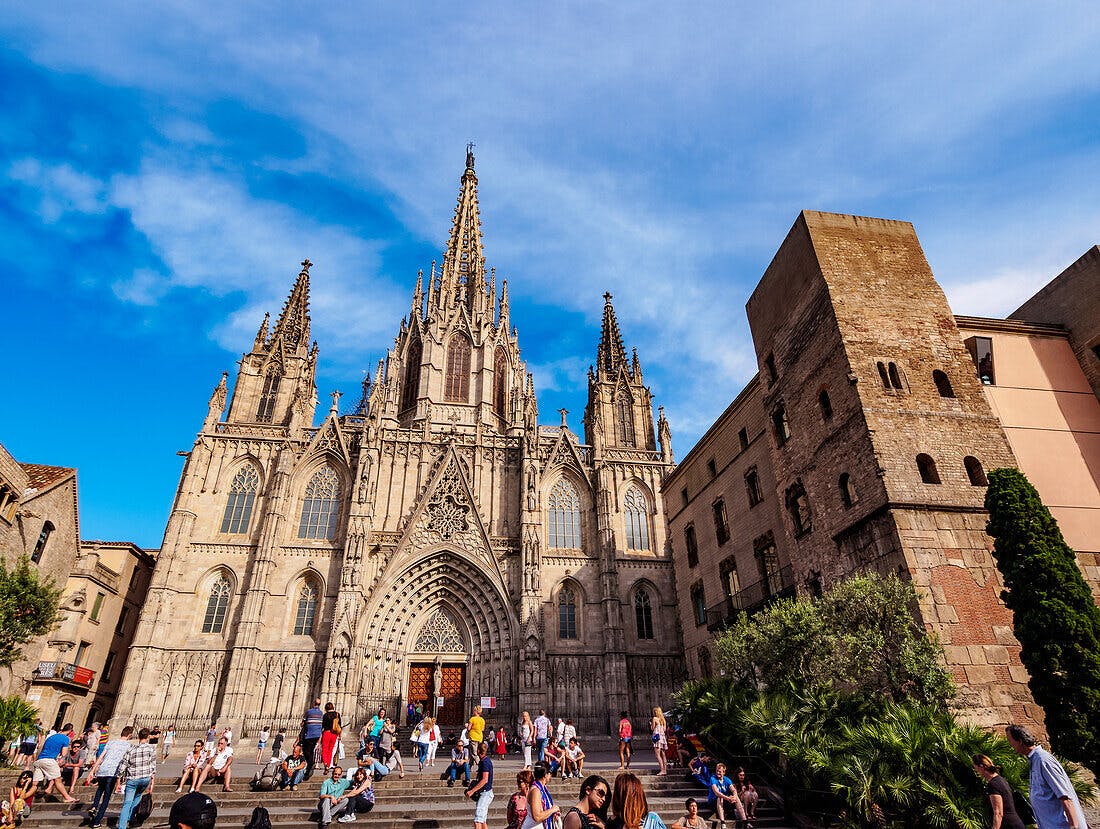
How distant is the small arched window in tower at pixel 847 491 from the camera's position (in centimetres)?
1639

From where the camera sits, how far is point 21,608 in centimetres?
1811

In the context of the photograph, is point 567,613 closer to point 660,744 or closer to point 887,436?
point 660,744

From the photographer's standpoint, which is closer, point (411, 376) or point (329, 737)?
point (329, 737)

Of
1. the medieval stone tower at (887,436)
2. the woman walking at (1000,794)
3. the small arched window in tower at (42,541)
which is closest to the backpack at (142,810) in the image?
the woman walking at (1000,794)

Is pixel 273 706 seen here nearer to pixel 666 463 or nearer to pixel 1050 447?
pixel 666 463

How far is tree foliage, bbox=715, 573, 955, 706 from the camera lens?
486 inches

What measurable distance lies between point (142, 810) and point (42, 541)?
1808cm

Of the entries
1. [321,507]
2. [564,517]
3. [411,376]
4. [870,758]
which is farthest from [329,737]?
[411,376]

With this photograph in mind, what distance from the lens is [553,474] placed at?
34.1 m

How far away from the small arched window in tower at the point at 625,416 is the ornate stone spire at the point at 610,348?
2161mm

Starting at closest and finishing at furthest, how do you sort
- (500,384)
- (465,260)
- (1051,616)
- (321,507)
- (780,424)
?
(1051,616) → (780,424) → (321,507) → (500,384) → (465,260)

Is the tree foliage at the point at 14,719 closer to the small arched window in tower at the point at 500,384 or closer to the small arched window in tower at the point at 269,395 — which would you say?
the small arched window in tower at the point at 269,395

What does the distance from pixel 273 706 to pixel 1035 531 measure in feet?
90.2

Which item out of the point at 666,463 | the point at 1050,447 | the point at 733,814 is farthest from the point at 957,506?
the point at 666,463
